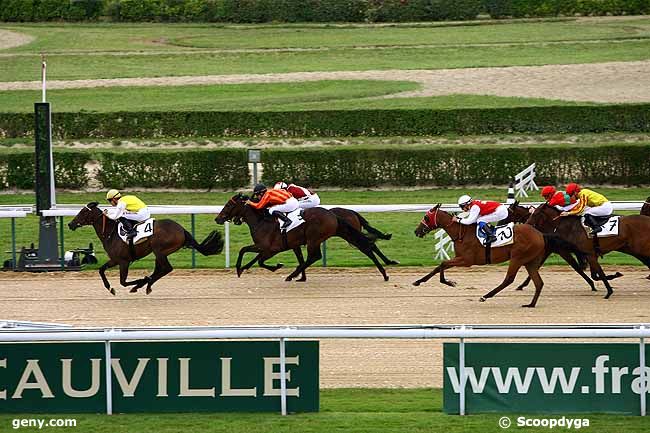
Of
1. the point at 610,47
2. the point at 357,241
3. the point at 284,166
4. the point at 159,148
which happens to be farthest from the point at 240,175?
the point at 610,47

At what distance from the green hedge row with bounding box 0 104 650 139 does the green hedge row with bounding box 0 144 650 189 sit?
150 inches

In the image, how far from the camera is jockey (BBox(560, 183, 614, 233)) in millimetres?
13203

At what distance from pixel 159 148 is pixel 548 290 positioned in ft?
38.3

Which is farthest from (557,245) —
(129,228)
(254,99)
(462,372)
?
(254,99)

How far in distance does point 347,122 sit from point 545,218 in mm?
12061

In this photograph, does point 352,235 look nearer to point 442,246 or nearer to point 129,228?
point 442,246

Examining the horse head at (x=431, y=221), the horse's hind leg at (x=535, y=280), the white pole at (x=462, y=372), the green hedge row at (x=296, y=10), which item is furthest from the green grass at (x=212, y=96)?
the white pole at (x=462, y=372)

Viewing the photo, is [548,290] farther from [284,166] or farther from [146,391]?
[284,166]

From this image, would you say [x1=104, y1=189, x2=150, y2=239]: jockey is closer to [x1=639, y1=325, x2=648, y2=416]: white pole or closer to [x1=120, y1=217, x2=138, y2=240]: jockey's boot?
[x1=120, y1=217, x2=138, y2=240]: jockey's boot

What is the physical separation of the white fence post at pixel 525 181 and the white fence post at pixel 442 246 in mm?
3767

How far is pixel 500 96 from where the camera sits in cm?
2883

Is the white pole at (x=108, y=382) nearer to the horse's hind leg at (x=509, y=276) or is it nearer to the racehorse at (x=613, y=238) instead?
the horse's hind leg at (x=509, y=276)

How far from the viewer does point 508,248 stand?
1273 centimetres

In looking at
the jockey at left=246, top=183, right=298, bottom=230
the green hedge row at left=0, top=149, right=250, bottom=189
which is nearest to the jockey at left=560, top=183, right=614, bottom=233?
the jockey at left=246, top=183, right=298, bottom=230
